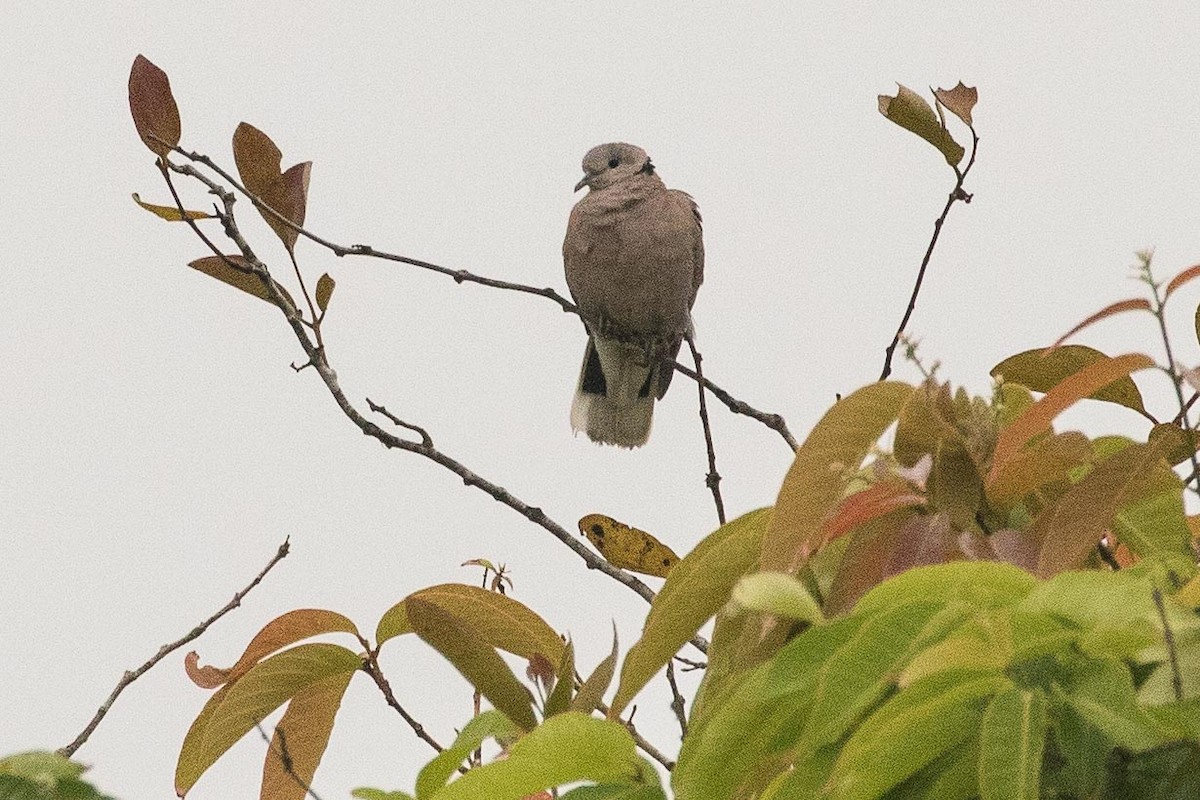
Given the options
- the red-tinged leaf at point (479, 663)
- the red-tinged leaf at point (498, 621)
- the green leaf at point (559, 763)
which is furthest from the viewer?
the red-tinged leaf at point (498, 621)

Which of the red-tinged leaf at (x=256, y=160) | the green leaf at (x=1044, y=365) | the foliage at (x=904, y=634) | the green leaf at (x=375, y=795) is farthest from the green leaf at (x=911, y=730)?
the red-tinged leaf at (x=256, y=160)

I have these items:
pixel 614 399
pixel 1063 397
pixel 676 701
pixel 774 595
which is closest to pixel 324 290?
pixel 676 701

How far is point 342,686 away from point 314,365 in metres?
0.97

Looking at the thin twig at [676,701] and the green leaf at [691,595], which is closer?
the green leaf at [691,595]

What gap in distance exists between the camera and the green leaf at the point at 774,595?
1.04m

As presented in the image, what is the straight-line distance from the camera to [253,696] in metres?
1.91

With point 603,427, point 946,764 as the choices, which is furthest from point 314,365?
point 603,427

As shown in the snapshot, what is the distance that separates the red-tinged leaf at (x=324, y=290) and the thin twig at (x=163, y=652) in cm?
47

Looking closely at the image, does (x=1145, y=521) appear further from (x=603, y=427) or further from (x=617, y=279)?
(x=603, y=427)

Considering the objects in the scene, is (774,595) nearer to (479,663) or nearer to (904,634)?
(904,634)

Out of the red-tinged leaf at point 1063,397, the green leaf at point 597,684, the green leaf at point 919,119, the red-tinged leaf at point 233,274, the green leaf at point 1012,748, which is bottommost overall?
the green leaf at point 597,684

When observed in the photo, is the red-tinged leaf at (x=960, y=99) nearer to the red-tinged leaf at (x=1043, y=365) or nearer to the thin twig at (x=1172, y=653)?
the red-tinged leaf at (x=1043, y=365)

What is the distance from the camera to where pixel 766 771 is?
1258 millimetres

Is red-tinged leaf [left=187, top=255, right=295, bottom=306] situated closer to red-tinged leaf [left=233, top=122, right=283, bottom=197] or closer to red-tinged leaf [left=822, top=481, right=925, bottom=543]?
red-tinged leaf [left=233, top=122, right=283, bottom=197]
